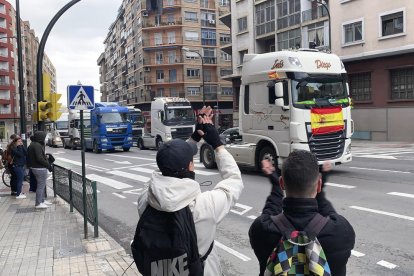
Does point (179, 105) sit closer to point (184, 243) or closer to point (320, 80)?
point (320, 80)

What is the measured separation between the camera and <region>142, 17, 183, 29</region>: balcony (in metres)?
62.2

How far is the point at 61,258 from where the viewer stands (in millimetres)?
5598

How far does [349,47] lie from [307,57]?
765 inches

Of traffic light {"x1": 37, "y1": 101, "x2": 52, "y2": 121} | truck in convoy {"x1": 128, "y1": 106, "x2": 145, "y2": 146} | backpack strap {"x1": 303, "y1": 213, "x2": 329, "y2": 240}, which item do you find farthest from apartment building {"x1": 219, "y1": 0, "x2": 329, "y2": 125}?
backpack strap {"x1": 303, "y1": 213, "x2": 329, "y2": 240}

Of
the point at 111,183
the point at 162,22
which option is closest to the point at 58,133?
the point at 162,22

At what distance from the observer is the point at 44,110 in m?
10.5

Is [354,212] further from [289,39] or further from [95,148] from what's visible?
[289,39]

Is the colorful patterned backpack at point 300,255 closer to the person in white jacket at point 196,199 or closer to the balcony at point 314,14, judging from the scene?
the person in white jacket at point 196,199

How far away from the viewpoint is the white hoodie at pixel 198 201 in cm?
218

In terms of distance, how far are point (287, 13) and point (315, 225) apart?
1394 inches

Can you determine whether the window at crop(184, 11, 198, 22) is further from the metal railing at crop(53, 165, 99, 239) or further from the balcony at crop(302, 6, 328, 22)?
the metal railing at crop(53, 165, 99, 239)

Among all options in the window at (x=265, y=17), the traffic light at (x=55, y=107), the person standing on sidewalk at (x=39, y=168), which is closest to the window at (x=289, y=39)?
the window at (x=265, y=17)

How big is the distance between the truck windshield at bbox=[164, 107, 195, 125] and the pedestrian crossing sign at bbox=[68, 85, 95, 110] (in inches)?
734

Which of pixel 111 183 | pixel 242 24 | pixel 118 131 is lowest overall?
pixel 111 183
